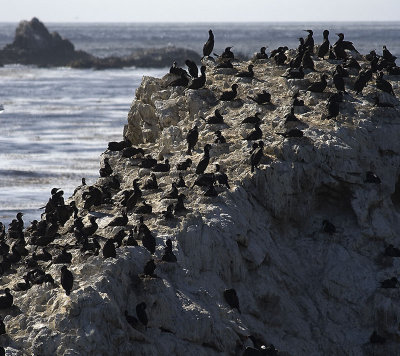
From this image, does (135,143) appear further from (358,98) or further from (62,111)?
(62,111)

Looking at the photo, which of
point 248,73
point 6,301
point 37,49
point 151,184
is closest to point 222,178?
point 151,184

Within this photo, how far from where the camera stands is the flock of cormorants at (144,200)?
58.0ft

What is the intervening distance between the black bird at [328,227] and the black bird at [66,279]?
6412 millimetres

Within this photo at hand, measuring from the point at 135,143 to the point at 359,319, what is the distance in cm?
963

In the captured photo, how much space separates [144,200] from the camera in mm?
20484

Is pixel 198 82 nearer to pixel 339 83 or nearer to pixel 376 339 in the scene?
pixel 339 83

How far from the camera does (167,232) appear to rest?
18656 mm

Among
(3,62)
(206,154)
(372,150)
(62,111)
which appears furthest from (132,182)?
(3,62)

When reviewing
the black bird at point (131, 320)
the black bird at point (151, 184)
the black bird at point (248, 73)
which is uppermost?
A: the black bird at point (248, 73)

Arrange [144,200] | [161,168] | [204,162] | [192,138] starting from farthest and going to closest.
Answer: [192,138] → [161,168] → [204,162] → [144,200]

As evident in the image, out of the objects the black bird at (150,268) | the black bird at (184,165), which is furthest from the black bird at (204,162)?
the black bird at (150,268)

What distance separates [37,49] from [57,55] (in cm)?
284

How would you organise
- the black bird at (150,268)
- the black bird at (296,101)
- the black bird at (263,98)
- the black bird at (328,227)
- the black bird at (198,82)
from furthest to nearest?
the black bird at (198,82), the black bird at (263,98), the black bird at (296,101), the black bird at (328,227), the black bird at (150,268)

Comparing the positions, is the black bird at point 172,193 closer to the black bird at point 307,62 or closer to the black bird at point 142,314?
the black bird at point 142,314
